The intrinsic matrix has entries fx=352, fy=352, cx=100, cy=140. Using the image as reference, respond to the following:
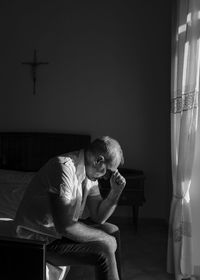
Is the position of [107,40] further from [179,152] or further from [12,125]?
[179,152]

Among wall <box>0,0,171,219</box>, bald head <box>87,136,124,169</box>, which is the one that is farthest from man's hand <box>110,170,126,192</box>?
wall <box>0,0,171,219</box>

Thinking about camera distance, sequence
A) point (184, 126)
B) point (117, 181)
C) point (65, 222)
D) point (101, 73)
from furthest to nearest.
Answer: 1. point (101, 73)
2. point (184, 126)
3. point (117, 181)
4. point (65, 222)

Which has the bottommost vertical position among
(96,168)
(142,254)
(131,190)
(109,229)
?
(142,254)

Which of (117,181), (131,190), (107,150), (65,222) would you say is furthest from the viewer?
(131,190)

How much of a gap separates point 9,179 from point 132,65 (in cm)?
182

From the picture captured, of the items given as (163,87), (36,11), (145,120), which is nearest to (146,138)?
(145,120)

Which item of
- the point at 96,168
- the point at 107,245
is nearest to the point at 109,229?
the point at 107,245

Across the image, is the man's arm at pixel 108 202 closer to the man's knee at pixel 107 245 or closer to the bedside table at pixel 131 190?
the man's knee at pixel 107 245

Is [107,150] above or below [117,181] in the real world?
above

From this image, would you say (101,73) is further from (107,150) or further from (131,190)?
(107,150)

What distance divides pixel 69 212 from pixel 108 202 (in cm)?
36

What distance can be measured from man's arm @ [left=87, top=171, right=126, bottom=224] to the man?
9 cm

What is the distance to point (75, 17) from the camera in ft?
13.1

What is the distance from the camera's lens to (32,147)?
410 cm
